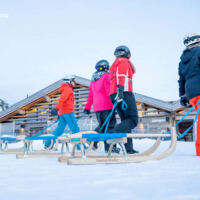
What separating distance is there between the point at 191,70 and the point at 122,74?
94 cm

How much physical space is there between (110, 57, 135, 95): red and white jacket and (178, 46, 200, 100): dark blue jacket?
748 mm

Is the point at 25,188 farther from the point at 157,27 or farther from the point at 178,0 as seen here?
the point at 157,27

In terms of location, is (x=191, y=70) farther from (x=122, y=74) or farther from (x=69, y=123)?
→ (x=69, y=123)

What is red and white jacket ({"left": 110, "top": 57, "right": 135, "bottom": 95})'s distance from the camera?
3.08 meters

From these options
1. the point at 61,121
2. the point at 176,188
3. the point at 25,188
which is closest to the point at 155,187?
the point at 176,188

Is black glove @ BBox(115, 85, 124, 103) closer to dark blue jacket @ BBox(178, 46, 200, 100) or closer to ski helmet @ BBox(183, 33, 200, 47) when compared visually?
dark blue jacket @ BBox(178, 46, 200, 100)

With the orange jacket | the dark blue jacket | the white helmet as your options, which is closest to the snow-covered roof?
the white helmet

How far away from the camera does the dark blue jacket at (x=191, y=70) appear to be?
123 inches

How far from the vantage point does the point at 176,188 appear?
1241 millimetres

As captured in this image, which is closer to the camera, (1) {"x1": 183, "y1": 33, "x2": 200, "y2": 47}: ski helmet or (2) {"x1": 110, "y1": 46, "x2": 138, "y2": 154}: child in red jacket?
(2) {"x1": 110, "y1": 46, "x2": 138, "y2": 154}: child in red jacket

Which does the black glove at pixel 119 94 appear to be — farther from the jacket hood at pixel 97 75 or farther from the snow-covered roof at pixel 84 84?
the snow-covered roof at pixel 84 84

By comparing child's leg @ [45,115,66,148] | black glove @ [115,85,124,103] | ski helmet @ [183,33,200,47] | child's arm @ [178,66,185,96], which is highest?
ski helmet @ [183,33,200,47]

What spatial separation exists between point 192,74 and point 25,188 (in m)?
2.61

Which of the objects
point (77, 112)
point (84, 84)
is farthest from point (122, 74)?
point (77, 112)
